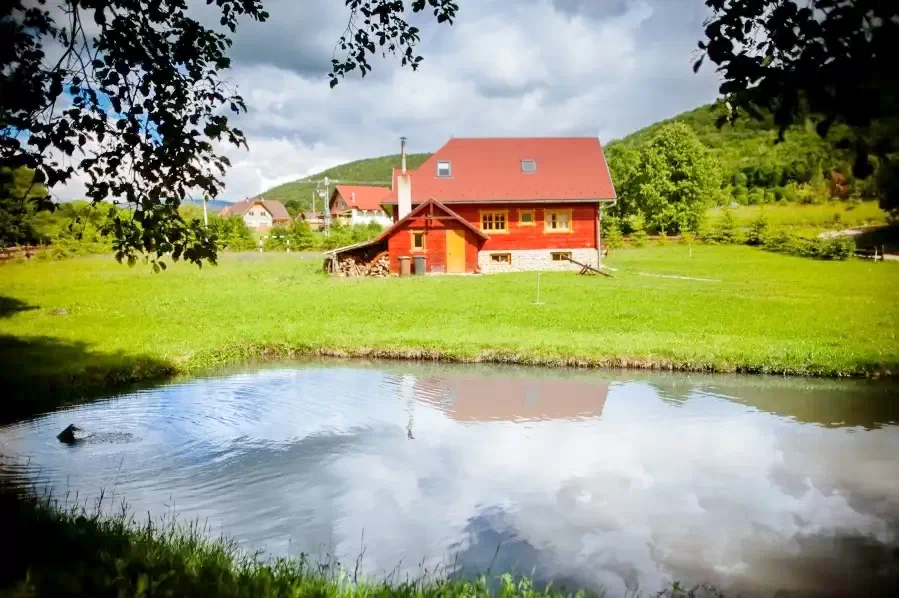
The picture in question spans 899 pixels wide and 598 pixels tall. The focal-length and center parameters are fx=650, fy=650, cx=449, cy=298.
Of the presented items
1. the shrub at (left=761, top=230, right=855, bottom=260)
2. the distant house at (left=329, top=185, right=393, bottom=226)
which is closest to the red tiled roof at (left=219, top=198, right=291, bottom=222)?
the distant house at (left=329, top=185, right=393, bottom=226)

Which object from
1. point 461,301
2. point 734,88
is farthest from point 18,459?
point 461,301

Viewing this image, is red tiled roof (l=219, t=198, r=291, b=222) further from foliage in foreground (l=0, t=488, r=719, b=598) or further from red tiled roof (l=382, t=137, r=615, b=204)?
foliage in foreground (l=0, t=488, r=719, b=598)

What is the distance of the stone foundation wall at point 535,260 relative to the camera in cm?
4147

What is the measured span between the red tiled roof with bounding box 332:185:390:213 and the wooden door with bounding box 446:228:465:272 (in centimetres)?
7257

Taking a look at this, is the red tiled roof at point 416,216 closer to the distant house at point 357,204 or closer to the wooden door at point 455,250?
the wooden door at point 455,250

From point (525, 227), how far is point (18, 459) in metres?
34.6

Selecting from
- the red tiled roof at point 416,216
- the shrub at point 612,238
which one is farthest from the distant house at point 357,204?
the red tiled roof at point 416,216

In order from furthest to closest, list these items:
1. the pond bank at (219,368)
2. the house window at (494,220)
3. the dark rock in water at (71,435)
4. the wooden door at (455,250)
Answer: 1. the house window at (494,220)
2. the wooden door at (455,250)
3. the pond bank at (219,368)
4. the dark rock in water at (71,435)

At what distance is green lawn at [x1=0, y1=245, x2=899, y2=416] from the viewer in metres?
16.4

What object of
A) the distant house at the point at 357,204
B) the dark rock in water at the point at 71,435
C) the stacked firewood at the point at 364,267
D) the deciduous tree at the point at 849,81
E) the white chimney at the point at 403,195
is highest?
the distant house at the point at 357,204

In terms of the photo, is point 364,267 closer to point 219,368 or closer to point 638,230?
point 219,368

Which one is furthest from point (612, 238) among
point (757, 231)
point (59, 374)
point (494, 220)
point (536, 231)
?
point (59, 374)

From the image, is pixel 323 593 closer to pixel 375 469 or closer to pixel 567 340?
pixel 375 469

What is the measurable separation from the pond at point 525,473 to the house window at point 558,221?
27239mm
